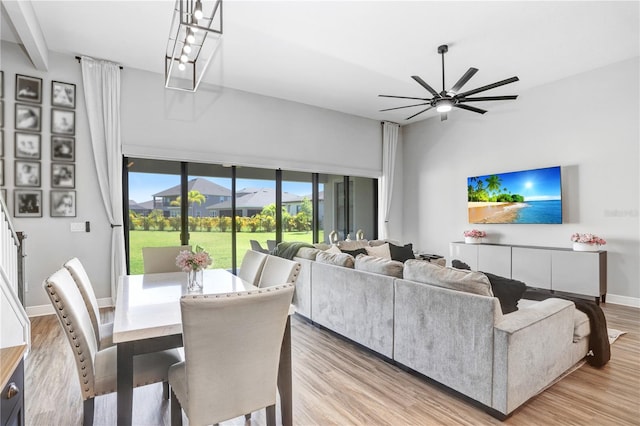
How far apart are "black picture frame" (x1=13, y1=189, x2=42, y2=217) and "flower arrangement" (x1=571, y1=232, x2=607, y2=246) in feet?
22.9

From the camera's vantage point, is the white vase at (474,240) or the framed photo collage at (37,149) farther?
the white vase at (474,240)

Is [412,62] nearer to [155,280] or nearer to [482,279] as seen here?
[482,279]

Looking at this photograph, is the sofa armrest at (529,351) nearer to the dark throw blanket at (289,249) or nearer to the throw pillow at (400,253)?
the throw pillow at (400,253)

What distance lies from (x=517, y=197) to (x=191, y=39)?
529cm

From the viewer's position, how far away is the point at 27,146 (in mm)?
4027

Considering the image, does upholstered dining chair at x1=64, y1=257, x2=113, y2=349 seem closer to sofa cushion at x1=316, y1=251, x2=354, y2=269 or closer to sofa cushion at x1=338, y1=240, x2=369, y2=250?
sofa cushion at x1=316, y1=251, x2=354, y2=269

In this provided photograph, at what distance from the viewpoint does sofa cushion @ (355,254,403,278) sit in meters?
2.78

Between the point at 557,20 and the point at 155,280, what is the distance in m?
4.64

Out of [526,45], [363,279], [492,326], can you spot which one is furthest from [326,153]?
[492,326]

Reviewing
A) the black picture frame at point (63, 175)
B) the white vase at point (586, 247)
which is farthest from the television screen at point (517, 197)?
the black picture frame at point (63, 175)

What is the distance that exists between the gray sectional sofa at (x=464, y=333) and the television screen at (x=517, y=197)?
9.55ft

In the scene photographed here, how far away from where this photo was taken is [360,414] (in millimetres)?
2094

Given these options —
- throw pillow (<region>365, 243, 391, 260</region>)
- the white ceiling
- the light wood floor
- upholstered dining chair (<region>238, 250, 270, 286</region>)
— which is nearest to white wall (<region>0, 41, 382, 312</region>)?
the white ceiling

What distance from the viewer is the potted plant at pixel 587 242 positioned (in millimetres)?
4453
